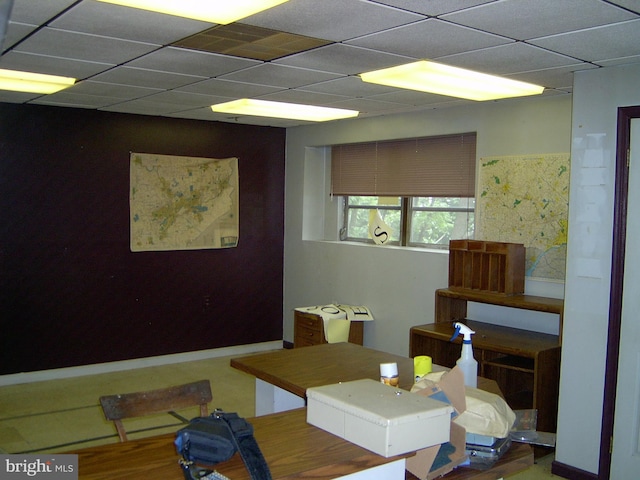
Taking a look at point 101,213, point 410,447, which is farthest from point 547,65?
point 101,213

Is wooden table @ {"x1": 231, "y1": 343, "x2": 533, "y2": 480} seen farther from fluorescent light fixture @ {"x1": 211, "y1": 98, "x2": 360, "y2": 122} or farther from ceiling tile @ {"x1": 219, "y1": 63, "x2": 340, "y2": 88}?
fluorescent light fixture @ {"x1": 211, "y1": 98, "x2": 360, "y2": 122}

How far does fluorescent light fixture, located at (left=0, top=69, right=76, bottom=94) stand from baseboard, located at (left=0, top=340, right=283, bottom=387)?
2.57m

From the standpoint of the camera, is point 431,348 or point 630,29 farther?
point 431,348

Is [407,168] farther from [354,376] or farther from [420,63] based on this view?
[354,376]

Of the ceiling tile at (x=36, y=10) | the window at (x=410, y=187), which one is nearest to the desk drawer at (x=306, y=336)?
the window at (x=410, y=187)

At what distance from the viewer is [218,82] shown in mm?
4555

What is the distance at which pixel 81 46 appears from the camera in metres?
3.56

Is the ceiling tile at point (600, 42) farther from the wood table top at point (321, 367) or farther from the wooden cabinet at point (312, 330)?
the wooden cabinet at point (312, 330)

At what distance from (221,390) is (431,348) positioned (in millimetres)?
1926

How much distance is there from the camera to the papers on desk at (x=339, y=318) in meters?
6.17

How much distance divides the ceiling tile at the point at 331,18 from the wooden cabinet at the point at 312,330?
3.53 m

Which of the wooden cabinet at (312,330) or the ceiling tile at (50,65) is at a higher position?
the ceiling tile at (50,65)

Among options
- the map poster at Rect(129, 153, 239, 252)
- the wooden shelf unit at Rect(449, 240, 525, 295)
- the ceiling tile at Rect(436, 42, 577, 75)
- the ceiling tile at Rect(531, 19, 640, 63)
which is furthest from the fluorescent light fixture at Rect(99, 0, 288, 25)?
the map poster at Rect(129, 153, 239, 252)

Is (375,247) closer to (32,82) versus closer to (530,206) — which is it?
(530,206)
